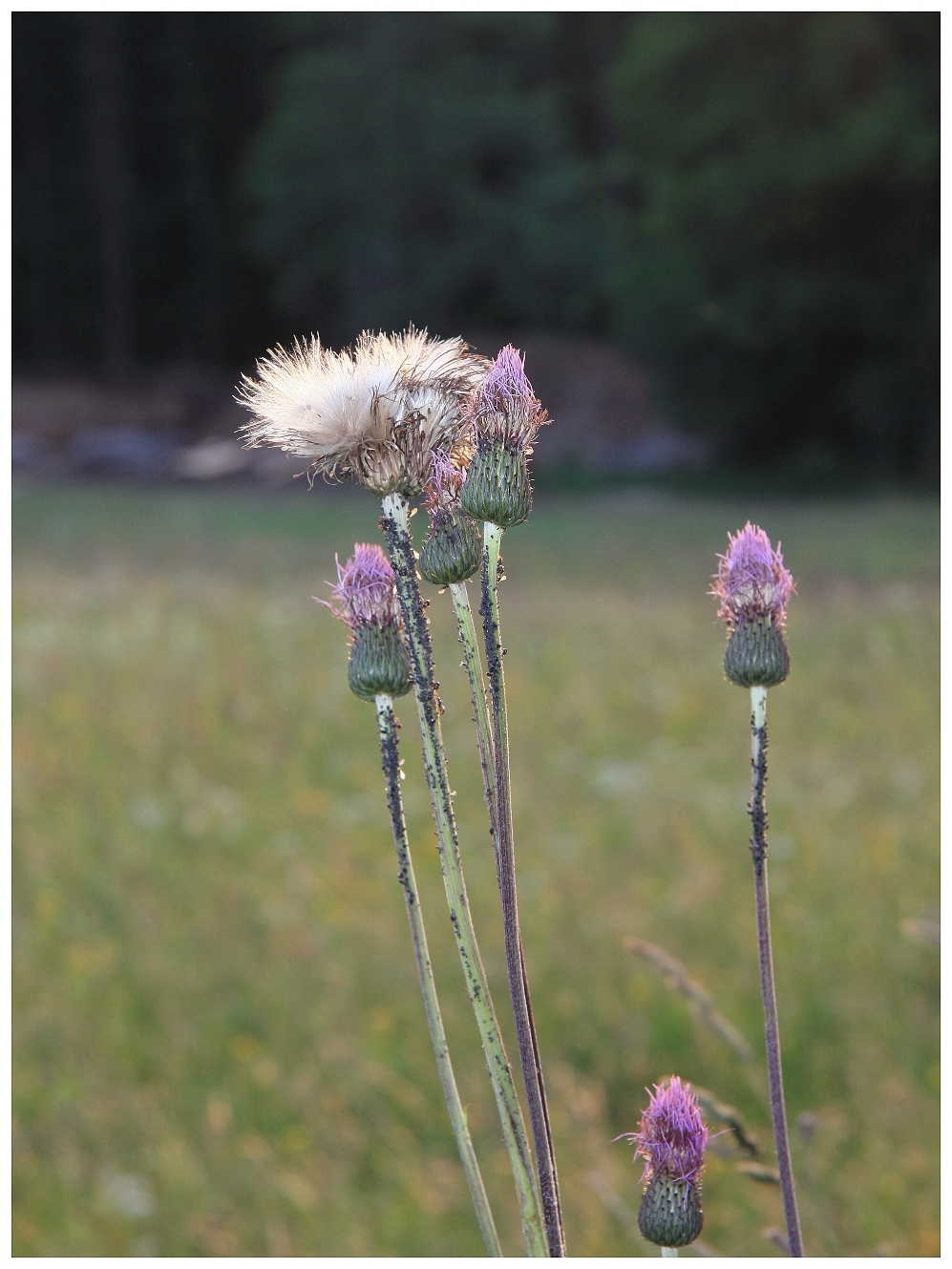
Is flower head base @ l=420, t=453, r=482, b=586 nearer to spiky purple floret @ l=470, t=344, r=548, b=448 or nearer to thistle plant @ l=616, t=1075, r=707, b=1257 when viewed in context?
spiky purple floret @ l=470, t=344, r=548, b=448

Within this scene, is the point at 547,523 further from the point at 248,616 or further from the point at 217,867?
the point at 217,867

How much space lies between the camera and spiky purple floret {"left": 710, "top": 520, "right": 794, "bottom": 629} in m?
0.42

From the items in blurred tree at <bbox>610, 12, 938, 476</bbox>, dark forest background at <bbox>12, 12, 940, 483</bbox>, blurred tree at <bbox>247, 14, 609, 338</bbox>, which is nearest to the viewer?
blurred tree at <bbox>610, 12, 938, 476</bbox>

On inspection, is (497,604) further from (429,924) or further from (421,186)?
(421,186)

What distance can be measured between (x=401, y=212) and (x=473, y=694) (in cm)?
1334

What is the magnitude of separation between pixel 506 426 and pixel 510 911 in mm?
159

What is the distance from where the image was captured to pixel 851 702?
3990 millimetres

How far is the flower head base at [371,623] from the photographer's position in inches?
14.9

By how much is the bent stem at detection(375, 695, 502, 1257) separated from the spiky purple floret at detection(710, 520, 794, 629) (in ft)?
0.48

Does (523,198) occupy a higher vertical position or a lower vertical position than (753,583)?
higher

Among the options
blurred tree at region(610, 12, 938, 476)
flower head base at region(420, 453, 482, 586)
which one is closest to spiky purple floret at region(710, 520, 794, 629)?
flower head base at region(420, 453, 482, 586)

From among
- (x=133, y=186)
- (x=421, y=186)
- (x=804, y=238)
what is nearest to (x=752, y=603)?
(x=804, y=238)

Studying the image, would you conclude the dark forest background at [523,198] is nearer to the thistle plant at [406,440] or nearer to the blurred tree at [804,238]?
the blurred tree at [804,238]

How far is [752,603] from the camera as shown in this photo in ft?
1.40
